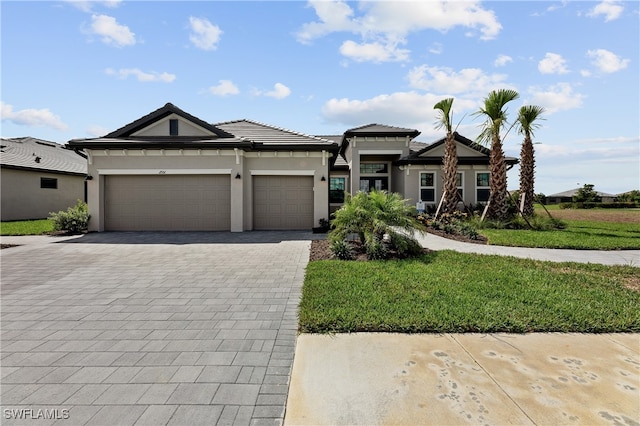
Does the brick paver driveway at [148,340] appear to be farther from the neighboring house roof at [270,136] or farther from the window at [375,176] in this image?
the window at [375,176]

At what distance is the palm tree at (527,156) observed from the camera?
1491cm

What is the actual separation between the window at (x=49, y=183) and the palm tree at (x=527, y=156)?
28439 millimetres

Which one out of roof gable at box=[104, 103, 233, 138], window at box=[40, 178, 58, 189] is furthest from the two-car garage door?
window at box=[40, 178, 58, 189]

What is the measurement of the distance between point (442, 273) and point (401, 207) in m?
2.33

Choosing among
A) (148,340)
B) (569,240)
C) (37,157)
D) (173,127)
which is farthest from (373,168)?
(37,157)

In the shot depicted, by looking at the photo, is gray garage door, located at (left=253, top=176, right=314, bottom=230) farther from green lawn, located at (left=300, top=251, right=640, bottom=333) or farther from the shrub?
the shrub

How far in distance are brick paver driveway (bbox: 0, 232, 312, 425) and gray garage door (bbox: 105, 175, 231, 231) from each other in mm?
5325

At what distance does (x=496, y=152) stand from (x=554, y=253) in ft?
22.0

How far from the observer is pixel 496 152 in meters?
13.8

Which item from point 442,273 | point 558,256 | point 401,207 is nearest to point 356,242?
point 401,207

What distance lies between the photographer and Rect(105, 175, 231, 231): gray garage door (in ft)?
41.6

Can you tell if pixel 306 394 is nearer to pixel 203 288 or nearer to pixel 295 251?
pixel 203 288

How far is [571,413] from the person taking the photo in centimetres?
230

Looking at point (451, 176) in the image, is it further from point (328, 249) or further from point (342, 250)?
point (342, 250)
